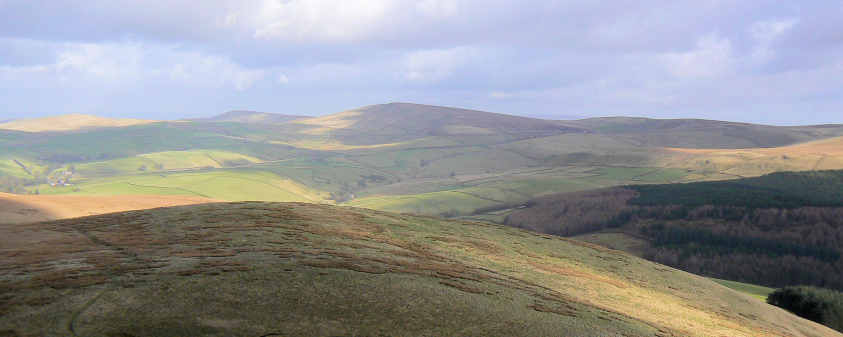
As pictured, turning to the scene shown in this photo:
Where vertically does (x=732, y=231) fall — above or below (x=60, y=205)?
below

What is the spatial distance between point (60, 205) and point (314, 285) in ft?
238

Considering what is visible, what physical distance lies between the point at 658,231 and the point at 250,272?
6763 inches

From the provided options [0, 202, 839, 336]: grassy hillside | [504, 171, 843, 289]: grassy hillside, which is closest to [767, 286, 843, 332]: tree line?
[0, 202, 839, 336]: grassy hillside

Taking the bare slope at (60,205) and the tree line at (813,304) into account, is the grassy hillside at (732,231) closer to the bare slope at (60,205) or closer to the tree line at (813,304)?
the tree line at (813,304)

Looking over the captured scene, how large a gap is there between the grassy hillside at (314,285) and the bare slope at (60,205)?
22.5 meters

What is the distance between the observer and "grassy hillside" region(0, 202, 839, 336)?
2494 cm

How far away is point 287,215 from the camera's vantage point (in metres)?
53.6

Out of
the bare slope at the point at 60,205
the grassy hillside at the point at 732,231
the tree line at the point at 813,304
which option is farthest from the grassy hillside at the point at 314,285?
the grassy hillside at the point at 732,231

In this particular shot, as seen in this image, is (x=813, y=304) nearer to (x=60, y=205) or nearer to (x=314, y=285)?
(x=314, y=285)

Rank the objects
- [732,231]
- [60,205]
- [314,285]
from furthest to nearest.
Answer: [732,231]
[60,205]
[314,285]

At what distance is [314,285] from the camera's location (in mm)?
29672

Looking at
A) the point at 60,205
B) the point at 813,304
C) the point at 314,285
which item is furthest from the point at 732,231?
the point at 60,205

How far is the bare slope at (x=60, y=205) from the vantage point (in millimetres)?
69331

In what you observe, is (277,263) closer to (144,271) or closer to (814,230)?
(144,271)
